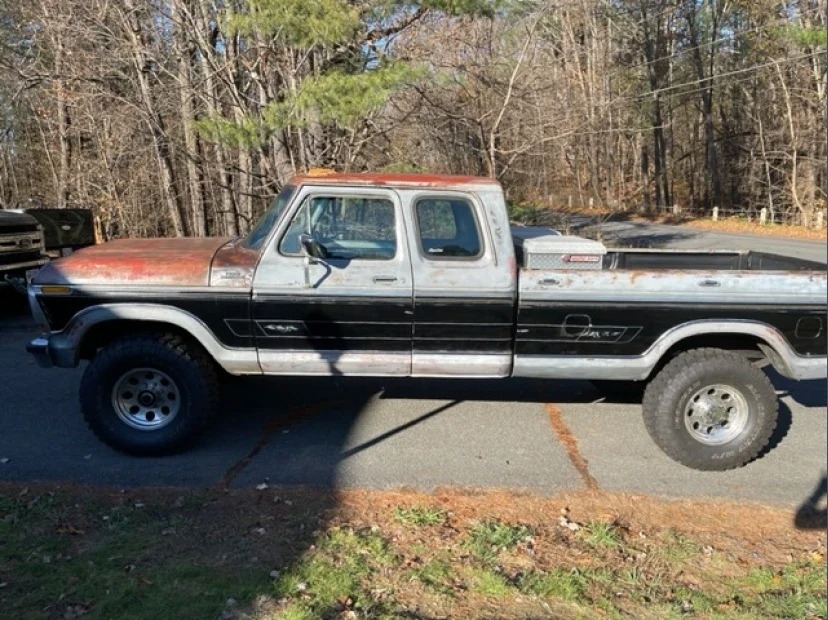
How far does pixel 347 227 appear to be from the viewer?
4.96 m

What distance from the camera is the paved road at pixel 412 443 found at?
462cm

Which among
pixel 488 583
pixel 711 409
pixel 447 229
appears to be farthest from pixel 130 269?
pixel 711 409

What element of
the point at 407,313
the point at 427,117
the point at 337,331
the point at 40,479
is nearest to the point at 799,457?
the point at 407,313

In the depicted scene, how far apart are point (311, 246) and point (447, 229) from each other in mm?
994

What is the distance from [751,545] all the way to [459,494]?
1.69 m

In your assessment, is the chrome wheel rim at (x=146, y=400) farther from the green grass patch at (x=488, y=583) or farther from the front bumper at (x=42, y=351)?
the green grass patch at (x=488, y=583)

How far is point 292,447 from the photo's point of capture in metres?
5.14

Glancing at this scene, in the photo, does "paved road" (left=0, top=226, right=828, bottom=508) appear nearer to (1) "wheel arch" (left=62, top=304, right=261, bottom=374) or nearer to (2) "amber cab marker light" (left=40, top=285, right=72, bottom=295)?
(1) "wheel arch" (left=62, top=304, right=261, bottom=374)

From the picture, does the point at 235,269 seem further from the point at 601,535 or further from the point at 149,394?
the point at 601,535

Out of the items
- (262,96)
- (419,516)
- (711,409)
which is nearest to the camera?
(419,516)

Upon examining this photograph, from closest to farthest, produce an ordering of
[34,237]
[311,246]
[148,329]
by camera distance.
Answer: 1. [311,246]
2. [148,329]
3. [34,237]

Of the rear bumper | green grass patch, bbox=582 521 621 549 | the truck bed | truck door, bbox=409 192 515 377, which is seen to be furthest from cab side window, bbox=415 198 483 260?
the rear bumper

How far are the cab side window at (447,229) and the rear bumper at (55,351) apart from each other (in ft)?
8.51

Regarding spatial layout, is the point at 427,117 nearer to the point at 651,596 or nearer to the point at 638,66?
the point at 651,596
